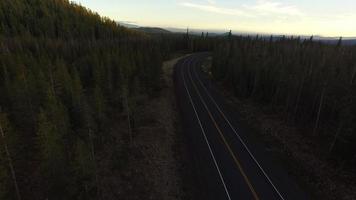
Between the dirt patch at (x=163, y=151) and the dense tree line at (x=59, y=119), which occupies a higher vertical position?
the dense tree line at (x=59, y=119)

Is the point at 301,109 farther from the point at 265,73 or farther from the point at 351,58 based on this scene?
the point at 351,58

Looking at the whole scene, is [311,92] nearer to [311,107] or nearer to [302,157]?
[311,107]

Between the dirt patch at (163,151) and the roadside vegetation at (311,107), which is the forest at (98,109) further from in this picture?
the dirt patch at (163,151)

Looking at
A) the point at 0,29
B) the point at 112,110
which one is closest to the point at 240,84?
the point at 112,110

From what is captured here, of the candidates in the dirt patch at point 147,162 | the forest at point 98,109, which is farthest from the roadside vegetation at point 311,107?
the dirt patch at point 147,162

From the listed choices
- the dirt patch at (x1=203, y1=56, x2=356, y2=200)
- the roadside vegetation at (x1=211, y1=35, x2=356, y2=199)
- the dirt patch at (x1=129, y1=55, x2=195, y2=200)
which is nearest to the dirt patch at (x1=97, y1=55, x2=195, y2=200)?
the dirt patch at (x1=129, y1=55, x2=195, y2=200)
